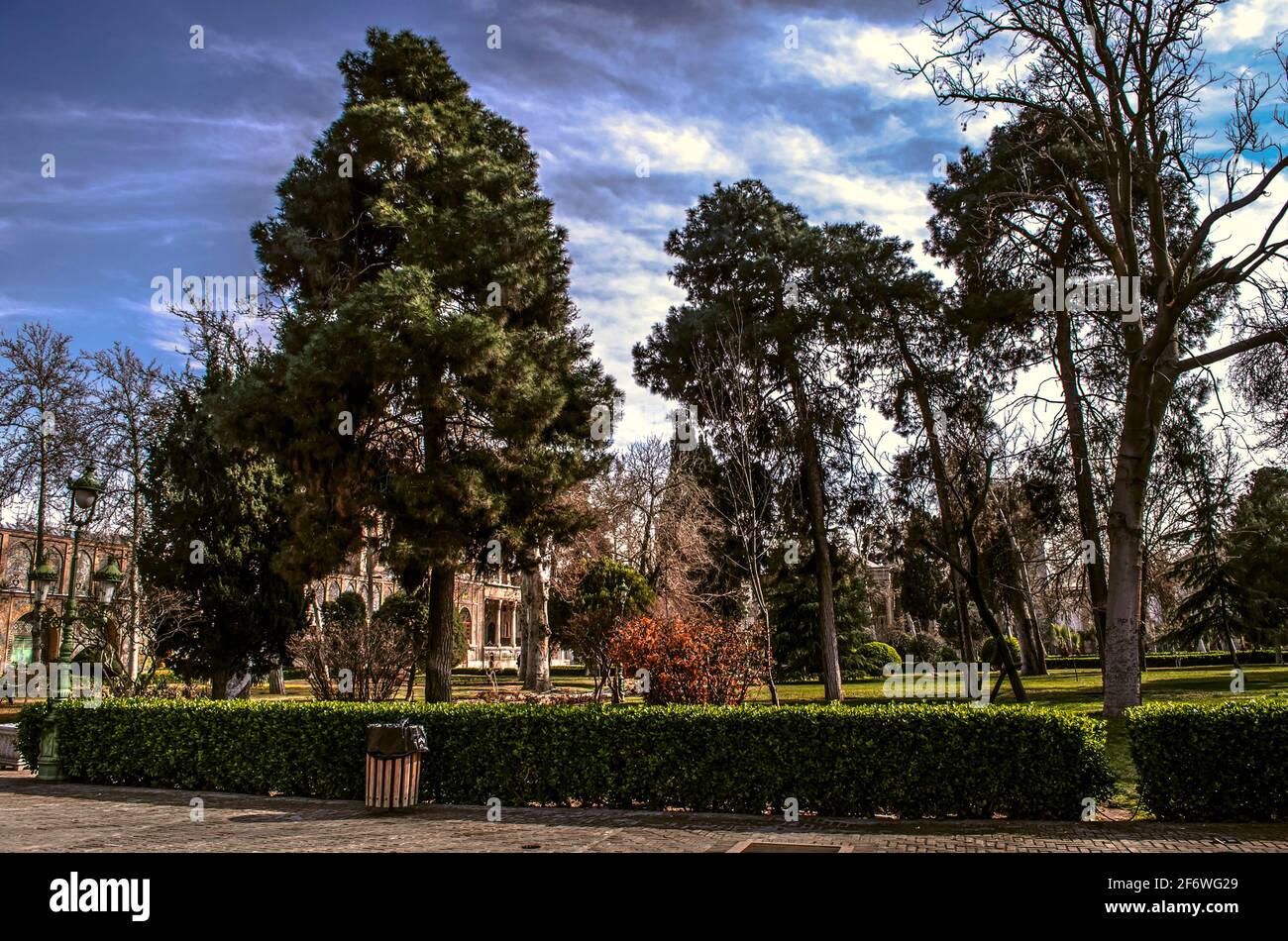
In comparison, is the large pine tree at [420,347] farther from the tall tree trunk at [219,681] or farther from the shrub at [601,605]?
the tall tree trunk at [219,681]

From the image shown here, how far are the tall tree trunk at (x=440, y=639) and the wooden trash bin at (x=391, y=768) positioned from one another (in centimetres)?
557

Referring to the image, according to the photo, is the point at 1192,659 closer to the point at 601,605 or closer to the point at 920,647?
the point at 920,647

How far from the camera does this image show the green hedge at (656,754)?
9125mm

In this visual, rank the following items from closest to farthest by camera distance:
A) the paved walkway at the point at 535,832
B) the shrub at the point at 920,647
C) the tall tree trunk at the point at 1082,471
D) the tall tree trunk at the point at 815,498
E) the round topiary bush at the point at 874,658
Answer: the paved walkway at the point at 535,832 → the tall tree trunk at the point at 1082,471 → the tall tree trunk at the point at 815,498 → the round topiary bush at the point at 874,658 → the shrub at the point at 920,647

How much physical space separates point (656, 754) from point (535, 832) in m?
1.86

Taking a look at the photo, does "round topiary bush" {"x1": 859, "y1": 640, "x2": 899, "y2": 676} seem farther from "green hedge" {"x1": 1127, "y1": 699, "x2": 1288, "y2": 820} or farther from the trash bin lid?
the trash bin lid

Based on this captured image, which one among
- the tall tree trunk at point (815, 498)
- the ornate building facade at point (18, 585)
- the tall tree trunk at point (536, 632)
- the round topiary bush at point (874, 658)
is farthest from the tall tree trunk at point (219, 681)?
the round topiary bush at point (874, 658)

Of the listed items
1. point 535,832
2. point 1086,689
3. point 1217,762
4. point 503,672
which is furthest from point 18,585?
point 1217,762

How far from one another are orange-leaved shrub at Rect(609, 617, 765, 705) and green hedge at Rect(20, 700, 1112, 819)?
260cm
